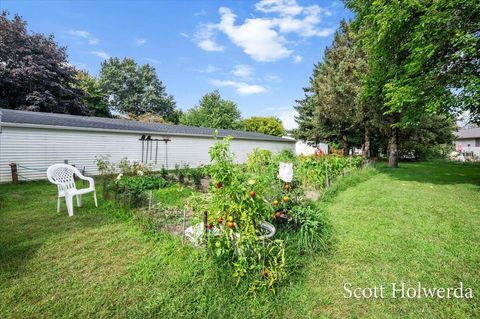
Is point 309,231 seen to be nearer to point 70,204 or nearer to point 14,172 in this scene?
point 70,204

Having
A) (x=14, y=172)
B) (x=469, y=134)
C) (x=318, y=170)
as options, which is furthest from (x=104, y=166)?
(x=469, y=134)

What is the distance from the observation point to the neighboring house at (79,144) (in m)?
9.06

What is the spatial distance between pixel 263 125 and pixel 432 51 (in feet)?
96.0

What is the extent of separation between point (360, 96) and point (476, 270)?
29.0 ft

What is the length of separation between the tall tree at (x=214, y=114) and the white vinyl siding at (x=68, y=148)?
17911mm

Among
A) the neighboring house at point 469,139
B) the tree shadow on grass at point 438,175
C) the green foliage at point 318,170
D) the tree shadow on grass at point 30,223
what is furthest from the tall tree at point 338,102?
the neighboring house at point 469,139

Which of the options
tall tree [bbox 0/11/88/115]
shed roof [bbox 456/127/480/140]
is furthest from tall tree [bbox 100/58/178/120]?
shed roof [bbox 456/127/480/140]

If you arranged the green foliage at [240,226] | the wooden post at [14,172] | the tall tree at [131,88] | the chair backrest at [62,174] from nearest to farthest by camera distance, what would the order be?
the green foliage at [240,226], the chair backrest at [62,174], the wooden post at [14,172], the tall tree at [131,88]

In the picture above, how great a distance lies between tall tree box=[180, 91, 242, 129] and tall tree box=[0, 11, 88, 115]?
15.1 m

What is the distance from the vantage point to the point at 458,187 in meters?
7.33

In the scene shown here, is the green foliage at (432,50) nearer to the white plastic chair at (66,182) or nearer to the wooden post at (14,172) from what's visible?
the white plastic chair at (66,182)

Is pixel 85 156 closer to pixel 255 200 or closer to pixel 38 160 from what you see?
pixel 38 160

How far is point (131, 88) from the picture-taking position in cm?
3562

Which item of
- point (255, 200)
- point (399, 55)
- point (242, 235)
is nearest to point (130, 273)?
point (242, 235)
